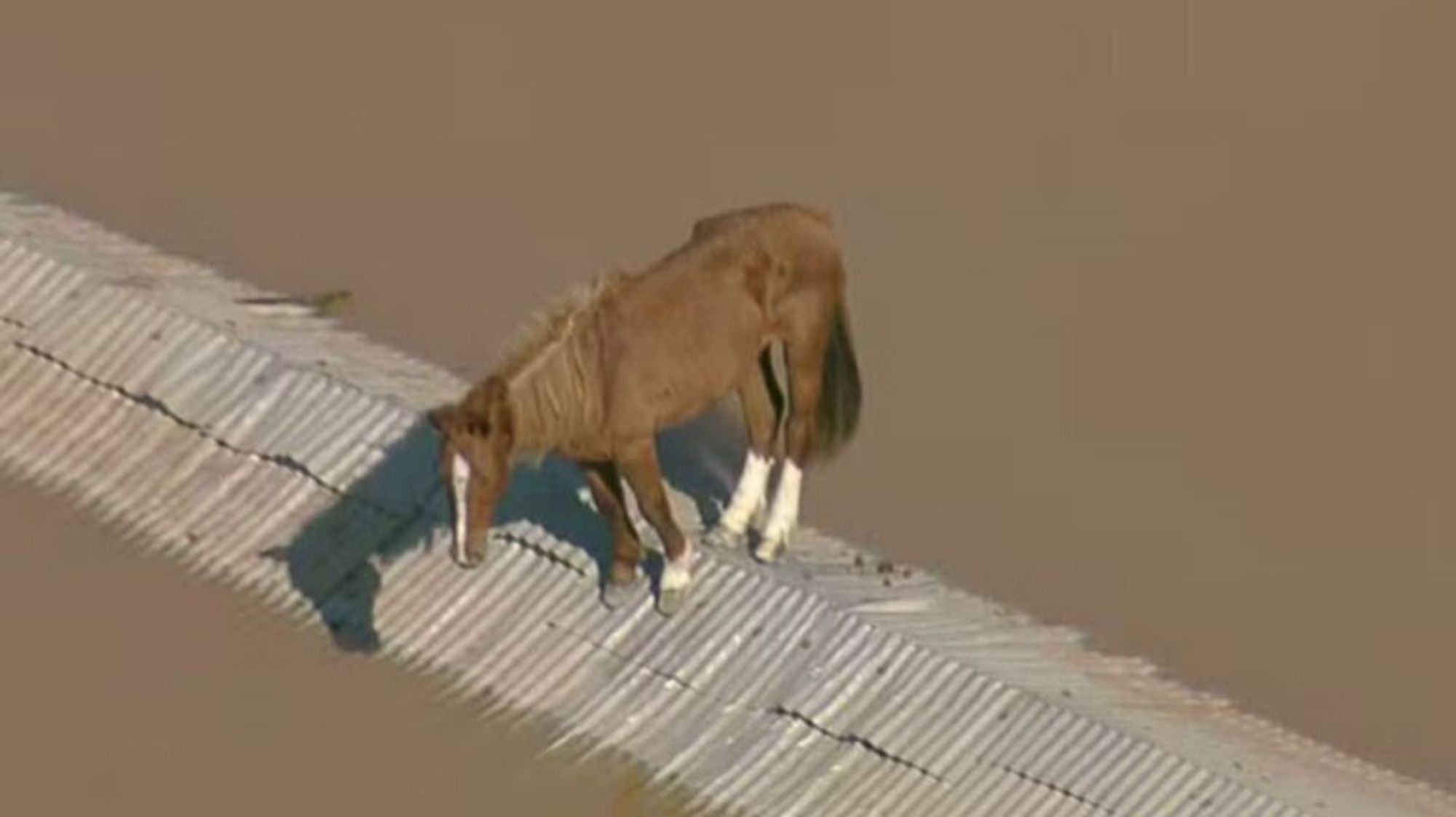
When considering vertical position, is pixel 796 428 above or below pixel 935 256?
below

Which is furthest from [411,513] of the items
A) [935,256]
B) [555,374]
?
[935,256]

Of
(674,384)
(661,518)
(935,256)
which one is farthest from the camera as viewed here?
(935,256)

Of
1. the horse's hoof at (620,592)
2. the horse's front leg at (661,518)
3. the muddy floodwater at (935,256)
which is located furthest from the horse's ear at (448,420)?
the horse's hoof at (620,592)

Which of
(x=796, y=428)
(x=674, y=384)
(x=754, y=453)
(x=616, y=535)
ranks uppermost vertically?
(x=674, y=384)

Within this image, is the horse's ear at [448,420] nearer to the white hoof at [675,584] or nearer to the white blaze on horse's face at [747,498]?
the white hoof at [675,584]

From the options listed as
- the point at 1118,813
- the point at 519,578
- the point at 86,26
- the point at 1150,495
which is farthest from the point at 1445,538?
the point at 86,26

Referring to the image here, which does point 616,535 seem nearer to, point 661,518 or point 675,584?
point 675,584
